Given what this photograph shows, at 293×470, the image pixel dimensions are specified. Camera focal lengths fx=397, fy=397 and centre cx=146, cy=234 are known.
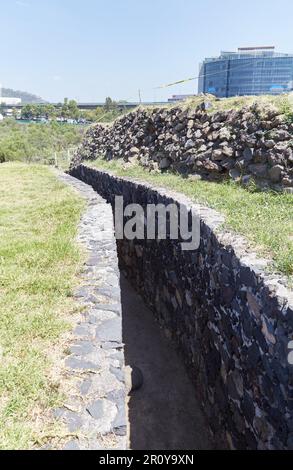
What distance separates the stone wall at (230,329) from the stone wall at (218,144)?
1.36 m

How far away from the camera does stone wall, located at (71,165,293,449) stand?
2797mm

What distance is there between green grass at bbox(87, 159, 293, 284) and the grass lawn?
175cm

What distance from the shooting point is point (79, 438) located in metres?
2.08

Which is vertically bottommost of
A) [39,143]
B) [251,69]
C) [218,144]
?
[39,143]

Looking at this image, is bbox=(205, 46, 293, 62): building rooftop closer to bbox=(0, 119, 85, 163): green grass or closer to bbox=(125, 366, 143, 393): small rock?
bbox=(0, 119, 85, 163): green grass

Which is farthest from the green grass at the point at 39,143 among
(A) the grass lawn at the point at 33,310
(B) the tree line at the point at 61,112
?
(A) the grass lawn at the point at 33,310

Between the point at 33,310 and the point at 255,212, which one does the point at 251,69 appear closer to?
the point at 255,212

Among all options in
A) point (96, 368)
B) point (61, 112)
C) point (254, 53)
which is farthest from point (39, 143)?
point (96, 368)

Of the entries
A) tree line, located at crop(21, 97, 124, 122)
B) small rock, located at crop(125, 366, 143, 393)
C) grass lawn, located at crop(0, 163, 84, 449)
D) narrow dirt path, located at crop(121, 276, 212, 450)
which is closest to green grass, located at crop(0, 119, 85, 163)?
tree line, located at crop(21, 97, 124, 122)

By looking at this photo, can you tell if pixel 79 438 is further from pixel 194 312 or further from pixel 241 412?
pixel 194 312

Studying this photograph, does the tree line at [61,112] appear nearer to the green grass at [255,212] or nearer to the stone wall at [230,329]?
the green grass at [255,212]

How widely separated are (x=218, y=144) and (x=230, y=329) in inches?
182

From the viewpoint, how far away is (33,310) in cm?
333
